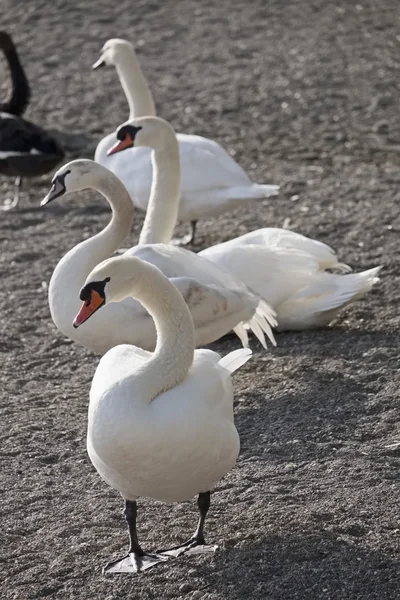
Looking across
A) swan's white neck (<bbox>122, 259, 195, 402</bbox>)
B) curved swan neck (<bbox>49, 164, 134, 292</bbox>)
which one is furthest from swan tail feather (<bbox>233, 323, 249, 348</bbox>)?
swan's white neck (<bbox>122, 259, 195, 402</bbox>)

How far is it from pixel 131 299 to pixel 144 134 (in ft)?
4.47

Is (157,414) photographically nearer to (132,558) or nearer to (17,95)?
(132,558)

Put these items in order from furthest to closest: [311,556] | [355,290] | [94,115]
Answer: [94,115] → [355,290] → [311,556]

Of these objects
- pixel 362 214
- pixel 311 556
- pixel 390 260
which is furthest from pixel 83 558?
pixel 362 214

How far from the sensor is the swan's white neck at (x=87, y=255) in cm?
532

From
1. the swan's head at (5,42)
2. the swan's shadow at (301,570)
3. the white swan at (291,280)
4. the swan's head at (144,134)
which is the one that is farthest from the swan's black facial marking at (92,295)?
the swan's head at (5,42)

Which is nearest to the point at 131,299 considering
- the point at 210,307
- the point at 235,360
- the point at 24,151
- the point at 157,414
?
the point at 210,307

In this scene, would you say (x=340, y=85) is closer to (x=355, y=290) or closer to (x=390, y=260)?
(x=390, y=260)

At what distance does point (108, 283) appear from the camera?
3885 mm

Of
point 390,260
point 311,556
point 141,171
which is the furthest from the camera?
point 141,171

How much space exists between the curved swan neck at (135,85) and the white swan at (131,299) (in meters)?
2.39

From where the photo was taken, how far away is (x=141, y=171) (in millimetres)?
Answer: 7375

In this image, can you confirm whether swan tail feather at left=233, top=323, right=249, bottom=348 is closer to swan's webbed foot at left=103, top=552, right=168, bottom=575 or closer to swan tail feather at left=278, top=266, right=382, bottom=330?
swan tail feather at left=278, top=266, right=382, bottom=330

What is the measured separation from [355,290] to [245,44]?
7.01 meters
